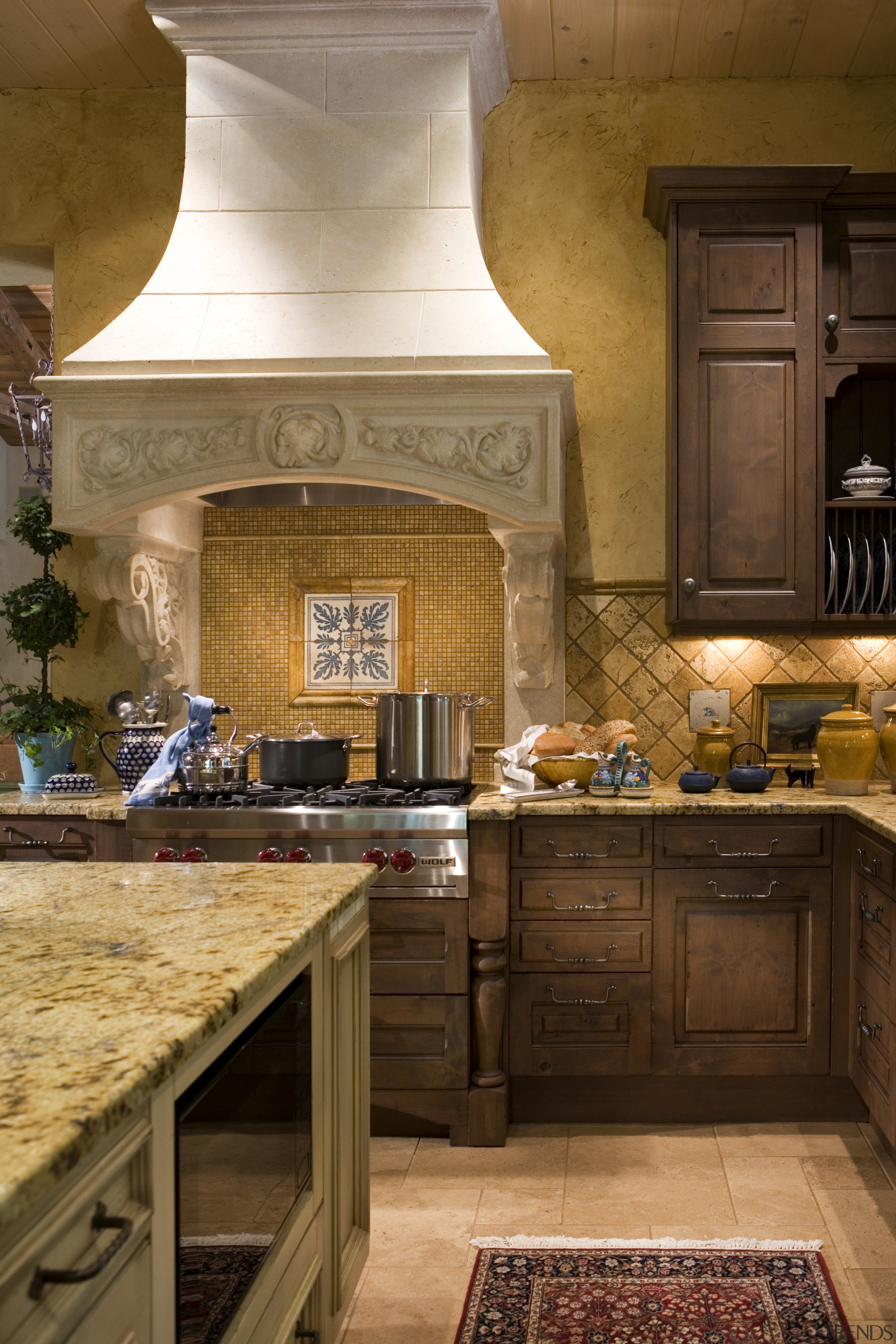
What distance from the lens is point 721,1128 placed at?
305 cm

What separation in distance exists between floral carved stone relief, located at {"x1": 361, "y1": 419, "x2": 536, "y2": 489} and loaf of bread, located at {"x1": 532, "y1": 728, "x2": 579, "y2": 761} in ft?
2.42

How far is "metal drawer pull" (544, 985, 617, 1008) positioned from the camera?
9.98 ft

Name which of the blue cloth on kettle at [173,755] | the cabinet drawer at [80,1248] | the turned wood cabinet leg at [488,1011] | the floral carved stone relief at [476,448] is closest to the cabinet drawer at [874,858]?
the turned wood cabinet leg at [488,1011]

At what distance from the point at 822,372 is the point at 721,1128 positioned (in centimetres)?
226

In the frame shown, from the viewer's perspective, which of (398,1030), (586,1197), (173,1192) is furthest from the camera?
(398,1030)

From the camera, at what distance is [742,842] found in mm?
3059

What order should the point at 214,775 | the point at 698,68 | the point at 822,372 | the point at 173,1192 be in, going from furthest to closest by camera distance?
the point at 698,68 < the point at 822,372 < the point at 214,775 < the point at 173,1192

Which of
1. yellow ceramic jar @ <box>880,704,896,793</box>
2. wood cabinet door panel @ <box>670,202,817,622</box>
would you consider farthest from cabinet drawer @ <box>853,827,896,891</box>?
wood cabinet door panel @ <box>670,202,817,622</box>

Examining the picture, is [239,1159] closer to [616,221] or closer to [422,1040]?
[422,1040]

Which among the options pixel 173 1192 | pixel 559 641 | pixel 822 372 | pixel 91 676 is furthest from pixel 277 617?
pixel 173 1192

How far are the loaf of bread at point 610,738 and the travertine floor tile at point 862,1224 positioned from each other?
1329 millimetres

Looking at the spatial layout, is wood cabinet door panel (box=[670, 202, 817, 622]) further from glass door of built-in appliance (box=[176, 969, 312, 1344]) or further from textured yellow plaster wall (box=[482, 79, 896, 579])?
glass door of built-in appliance (box=[176, 969, 312, 1344])

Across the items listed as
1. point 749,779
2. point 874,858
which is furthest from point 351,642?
point 874,858

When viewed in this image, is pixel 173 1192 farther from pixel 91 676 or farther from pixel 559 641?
pixel 91 676
